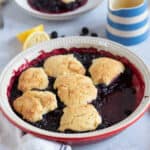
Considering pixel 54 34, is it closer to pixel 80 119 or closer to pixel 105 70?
pixel 105 70

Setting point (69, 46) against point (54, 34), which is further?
point (54, 34)

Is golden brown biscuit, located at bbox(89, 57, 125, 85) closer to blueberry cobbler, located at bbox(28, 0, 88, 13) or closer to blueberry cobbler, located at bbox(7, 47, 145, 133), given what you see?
blueberry cobbler, located at bbox(7, 47, 145, 133)

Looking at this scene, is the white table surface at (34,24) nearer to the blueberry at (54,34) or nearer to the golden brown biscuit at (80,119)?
the blueberry at (54,34)

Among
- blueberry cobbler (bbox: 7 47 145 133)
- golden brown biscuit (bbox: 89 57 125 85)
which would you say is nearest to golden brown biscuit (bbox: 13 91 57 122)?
blueberry cobbler (bbox: 7 47 145 133)

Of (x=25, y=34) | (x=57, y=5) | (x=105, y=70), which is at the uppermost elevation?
(x=57, y=5)

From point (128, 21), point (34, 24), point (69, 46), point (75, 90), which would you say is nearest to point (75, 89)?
point (75, 90)

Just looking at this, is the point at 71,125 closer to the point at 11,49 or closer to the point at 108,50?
the point at 108,50
